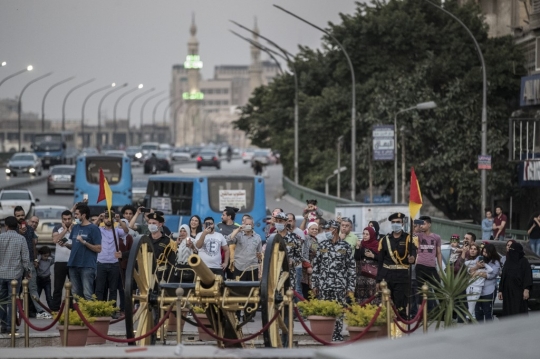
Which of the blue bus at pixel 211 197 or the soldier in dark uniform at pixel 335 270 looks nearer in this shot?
the soldier in dark uniform at pixel 335 270

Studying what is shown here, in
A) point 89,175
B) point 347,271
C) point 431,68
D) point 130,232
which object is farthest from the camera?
point 431,68

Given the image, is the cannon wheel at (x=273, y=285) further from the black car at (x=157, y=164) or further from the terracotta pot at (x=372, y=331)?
the black car at (x=157, y=164)

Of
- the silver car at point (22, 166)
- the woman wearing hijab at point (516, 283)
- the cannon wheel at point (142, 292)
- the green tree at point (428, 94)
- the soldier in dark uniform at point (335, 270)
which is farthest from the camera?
the silver car at point (22, 166)

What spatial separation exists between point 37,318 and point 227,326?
6539 millimetres

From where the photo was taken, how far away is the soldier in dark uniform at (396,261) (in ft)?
57.6

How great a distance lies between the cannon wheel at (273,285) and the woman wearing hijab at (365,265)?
417 centimetres

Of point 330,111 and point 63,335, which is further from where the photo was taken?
point 330,111

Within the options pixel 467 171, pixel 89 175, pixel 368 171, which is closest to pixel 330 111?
pixel 368 171

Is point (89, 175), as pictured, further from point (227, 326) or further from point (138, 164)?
point (138, 164)

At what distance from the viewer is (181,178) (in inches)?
1307

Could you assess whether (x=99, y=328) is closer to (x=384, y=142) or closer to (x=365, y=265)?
(x=365, y=265)

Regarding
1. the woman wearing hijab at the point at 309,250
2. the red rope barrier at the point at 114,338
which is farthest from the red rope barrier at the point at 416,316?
the woman wearing hijab at the point at 309,250

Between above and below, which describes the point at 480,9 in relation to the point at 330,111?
above

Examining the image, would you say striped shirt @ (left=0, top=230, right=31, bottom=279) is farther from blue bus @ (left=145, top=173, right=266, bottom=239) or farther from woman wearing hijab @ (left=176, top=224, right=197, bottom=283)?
blue bus @ (left=145, top=173, right=266, bottom=239)
